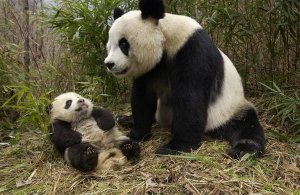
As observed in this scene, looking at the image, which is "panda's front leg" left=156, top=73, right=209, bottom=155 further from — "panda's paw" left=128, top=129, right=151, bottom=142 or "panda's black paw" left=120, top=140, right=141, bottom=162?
"panda's paw" left=128, top=129, right=151, bottom=142

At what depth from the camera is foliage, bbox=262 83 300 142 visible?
11.7 feet

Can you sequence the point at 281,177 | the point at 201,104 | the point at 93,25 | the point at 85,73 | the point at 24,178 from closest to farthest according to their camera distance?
the point at 281,177, the point at 24,178, the point at 201,104, the point at 93,25, the point at 85,73

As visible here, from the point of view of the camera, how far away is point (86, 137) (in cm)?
314

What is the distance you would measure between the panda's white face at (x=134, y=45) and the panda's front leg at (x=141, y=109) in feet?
1.26

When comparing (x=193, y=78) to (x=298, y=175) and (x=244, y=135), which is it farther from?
(x=298, y=175)

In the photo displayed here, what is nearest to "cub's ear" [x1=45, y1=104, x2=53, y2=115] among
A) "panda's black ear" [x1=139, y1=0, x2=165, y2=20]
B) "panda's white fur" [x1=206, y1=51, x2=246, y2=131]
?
"panda's black ear" [x1=139, y1=0, x2=165, y2=20]

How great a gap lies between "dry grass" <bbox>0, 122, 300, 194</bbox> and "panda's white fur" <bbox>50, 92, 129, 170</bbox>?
0.22 meters

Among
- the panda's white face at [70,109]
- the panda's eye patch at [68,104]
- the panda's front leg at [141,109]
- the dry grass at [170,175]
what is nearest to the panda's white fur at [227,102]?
the dry grass at [170,175]

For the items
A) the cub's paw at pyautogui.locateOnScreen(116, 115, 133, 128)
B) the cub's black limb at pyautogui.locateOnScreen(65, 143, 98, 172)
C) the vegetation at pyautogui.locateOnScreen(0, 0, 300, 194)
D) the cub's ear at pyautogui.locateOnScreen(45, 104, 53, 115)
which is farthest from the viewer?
the cub's paw at pyautogui.locateOnScreen(116, 115, 133, 128)

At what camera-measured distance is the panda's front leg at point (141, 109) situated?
359cm

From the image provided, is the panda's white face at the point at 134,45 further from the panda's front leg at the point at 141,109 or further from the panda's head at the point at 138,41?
the panda's front leg at the point at 141,109

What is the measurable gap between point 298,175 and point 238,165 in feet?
1.42

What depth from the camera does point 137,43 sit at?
3.14 meters

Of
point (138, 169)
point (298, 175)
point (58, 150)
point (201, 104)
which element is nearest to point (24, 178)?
point (58, 150)
